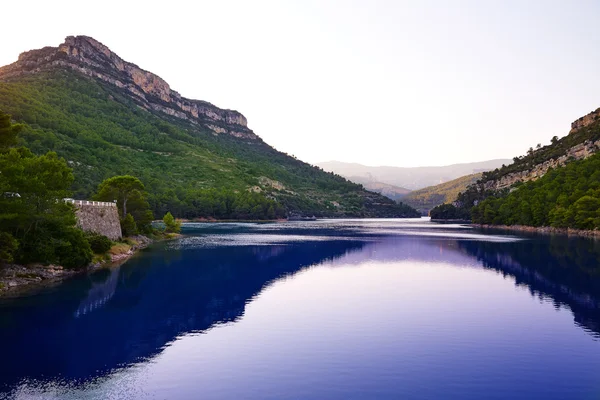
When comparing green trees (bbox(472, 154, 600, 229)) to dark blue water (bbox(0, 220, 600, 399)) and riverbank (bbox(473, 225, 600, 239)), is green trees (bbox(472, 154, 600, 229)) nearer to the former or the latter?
riverbank (bbox(473, 225, 600, 239))

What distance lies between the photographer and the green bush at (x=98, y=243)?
64062 millimetres

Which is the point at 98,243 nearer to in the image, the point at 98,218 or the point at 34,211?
the point at 98,218

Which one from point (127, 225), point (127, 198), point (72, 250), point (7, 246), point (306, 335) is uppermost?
point (127, 198)

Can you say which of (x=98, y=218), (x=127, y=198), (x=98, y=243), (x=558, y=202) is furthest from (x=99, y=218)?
(x=558, y=202)

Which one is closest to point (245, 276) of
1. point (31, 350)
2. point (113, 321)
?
point (113, 321)

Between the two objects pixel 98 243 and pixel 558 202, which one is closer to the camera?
pixel 98 243

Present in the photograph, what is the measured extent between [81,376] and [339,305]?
23577 millimetres

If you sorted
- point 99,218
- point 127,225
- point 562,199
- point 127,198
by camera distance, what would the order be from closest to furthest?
point 99,218 → point 127,225 → point 127,198 → point 562,199

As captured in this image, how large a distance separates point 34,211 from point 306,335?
106 feet

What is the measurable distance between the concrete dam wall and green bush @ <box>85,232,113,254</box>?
4.36ft

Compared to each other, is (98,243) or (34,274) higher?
(98,243)

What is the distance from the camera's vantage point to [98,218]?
7075 cm

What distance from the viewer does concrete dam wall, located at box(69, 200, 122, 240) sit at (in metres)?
64.6

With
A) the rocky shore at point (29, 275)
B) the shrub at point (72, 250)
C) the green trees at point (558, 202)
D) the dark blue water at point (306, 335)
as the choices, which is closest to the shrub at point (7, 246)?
the rocky shore at point (29, 275)
